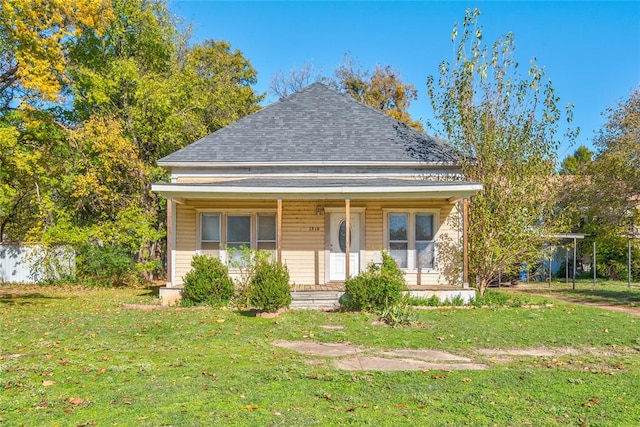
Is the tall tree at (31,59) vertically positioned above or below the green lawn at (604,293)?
above

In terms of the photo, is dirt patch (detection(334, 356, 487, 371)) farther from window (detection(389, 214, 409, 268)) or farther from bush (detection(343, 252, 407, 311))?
window (detection(389, 214, 409, 268))

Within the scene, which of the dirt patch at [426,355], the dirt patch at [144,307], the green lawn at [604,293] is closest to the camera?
the dirt patch at [426,355]

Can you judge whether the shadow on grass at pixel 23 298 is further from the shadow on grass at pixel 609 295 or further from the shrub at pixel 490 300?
the shadow on grass at pixel 609 295

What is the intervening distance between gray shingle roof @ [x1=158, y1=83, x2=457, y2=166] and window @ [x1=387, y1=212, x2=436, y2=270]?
1.78m

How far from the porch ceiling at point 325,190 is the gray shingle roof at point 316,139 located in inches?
85.1

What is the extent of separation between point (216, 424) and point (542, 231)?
11753 mm

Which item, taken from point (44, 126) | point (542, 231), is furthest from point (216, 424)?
point (44, 126)

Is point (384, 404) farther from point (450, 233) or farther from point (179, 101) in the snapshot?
point (179, 101)

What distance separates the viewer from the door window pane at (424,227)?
45.9 feet

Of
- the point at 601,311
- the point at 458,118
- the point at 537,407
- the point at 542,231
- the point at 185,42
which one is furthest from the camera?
the point at 185,42

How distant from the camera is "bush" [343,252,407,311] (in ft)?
36.6

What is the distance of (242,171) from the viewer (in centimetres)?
1452

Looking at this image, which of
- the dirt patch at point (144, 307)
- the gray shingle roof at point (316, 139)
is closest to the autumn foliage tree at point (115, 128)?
the gray shingle roof at point (316, 139)

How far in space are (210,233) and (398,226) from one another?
560 cm
